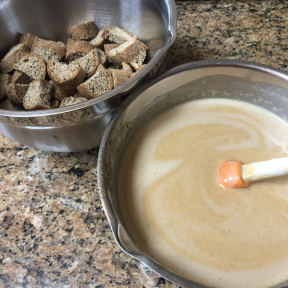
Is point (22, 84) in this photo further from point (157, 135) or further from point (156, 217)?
point (156, 217)

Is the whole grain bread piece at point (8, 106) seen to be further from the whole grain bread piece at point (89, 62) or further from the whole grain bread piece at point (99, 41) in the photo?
the whole grain bread piece at point (99, 41)

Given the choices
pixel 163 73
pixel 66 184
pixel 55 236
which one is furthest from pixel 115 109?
pixel 55 236

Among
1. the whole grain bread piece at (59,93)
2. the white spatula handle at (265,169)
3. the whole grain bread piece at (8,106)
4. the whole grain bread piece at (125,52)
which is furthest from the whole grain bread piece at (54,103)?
the white spatula handle at (265,169)

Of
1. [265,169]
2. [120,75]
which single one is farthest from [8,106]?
[265,169]

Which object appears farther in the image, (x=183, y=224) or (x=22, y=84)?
(x=22, y=84)

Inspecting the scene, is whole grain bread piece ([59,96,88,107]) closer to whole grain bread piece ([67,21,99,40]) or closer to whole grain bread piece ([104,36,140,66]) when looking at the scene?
whole grain bread piece ([104,36,140,66])

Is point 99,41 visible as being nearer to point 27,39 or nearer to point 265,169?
point 27,39
